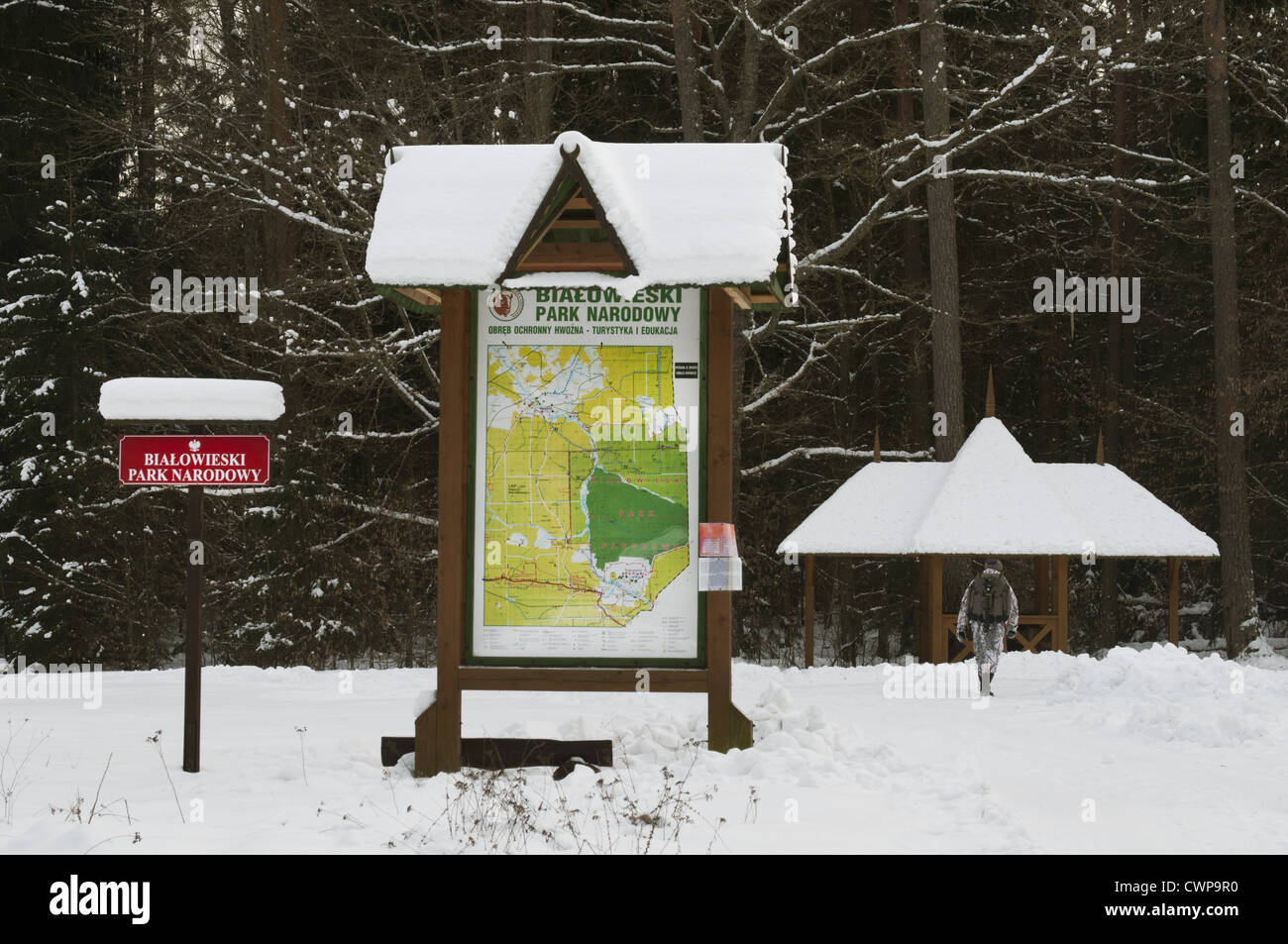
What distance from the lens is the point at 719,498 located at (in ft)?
31.7

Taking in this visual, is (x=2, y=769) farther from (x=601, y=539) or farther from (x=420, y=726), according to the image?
(x=601, y=539)

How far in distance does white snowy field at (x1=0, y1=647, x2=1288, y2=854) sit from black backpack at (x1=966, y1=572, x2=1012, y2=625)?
1734mm

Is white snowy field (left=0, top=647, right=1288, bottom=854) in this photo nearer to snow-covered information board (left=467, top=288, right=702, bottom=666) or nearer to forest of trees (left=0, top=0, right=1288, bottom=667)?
snow-covered information board (left=467, top=288, right=702, bottom=666)

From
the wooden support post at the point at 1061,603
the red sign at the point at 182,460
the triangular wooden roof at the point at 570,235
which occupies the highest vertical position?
the triangular wooden roof at the point at 570,235

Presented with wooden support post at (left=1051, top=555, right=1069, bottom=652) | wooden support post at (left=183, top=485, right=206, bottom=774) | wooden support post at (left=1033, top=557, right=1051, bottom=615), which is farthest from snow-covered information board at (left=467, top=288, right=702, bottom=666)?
wooden support post at (left=1033, top=557, right=1051, bottom=615)

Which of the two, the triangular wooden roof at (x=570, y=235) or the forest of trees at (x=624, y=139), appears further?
the forest of trees at (x=624, y=139)

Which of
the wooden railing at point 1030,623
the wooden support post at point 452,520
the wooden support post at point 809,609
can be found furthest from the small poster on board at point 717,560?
the wooden support post at point 809,609

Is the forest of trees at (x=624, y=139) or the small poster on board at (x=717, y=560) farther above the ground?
the forest of trees at (x=624, y=139)

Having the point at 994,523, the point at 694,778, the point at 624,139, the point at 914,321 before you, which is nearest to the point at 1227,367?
the point at 914,321

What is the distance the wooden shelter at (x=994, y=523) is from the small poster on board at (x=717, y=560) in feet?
33.5

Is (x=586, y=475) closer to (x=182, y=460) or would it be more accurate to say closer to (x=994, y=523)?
(x=182, y=460)

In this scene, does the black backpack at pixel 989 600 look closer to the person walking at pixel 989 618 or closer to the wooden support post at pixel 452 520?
the person walking at pixel 989 618

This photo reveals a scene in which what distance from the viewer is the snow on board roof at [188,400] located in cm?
922

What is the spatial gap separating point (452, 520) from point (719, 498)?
1759 mm
